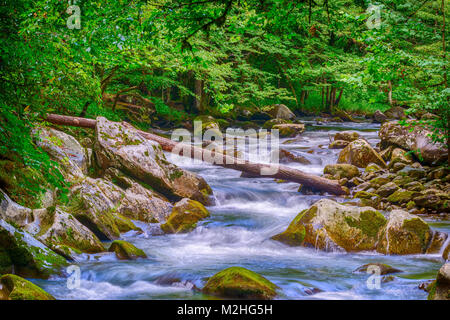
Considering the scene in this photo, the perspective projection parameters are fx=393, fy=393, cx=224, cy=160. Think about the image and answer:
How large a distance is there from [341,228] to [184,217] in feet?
10.4

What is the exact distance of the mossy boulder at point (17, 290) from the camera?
3.66m

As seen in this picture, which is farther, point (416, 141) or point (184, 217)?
point (416, 141)

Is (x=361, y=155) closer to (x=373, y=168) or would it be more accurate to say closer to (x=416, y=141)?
(x=373, y=168)

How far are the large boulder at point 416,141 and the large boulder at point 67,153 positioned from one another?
326 inches

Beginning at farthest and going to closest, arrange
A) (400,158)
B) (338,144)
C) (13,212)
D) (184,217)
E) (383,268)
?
(338,144)
(400,158)
(184,217)
(383,268)
(13,212)

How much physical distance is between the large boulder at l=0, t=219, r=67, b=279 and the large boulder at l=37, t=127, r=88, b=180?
8.45 feet

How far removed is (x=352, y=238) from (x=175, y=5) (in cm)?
503

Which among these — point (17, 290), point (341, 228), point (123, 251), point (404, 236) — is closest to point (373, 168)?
point (404, 236)

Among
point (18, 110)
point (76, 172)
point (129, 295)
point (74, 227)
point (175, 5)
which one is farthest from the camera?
point (76, 172)

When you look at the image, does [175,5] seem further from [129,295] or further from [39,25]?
[129,295]

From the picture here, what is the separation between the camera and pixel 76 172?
821 centimetres

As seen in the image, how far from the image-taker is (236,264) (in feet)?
21.4

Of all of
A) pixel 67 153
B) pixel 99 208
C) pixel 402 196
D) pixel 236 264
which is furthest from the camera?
pixel 402 196
